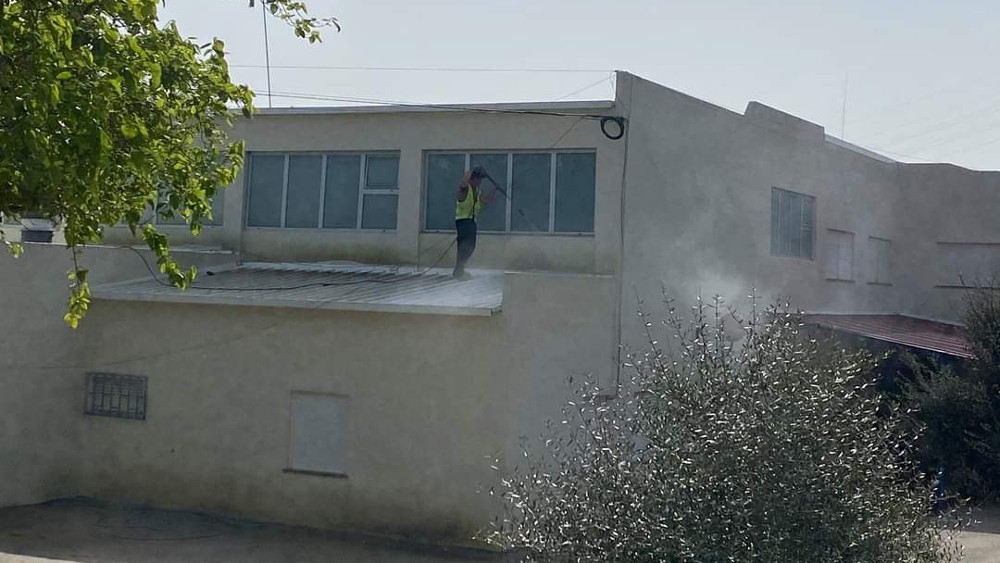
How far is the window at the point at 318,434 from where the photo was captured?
13297 millimetres

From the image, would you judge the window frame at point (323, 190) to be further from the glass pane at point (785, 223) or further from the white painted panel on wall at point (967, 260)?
the white painted panel on wall at point (967, 260)

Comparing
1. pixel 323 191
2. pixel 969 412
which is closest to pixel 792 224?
pixel 969 412

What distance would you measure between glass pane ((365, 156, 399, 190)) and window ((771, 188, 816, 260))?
19.4ft

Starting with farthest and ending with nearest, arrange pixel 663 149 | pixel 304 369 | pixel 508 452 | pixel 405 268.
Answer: pixel 405 268 → pixel 663 149 → pixel 304 369 → pixel 508 452

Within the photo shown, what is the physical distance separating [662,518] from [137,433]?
1013 centimetres

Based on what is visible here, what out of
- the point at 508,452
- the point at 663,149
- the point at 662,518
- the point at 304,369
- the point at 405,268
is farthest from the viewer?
the point at 405,268

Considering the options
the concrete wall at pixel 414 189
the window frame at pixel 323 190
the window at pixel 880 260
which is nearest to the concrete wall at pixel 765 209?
the window at pixel 880 260

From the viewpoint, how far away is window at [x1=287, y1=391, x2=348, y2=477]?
13297 millimetres

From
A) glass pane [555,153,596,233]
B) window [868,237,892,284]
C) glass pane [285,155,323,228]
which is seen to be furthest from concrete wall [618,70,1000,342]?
glass pane [285,155,323,228]

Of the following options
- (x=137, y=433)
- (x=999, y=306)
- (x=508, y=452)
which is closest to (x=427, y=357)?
(x=508, y=452)

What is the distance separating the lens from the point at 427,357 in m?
12.8

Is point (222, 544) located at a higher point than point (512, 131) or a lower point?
lower

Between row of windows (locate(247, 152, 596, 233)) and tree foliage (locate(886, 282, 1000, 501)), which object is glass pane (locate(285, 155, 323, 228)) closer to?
row of windows (locate(247, 152, 596, 233))

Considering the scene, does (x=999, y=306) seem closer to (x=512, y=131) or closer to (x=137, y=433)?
Answer: (x=512, y=131)
